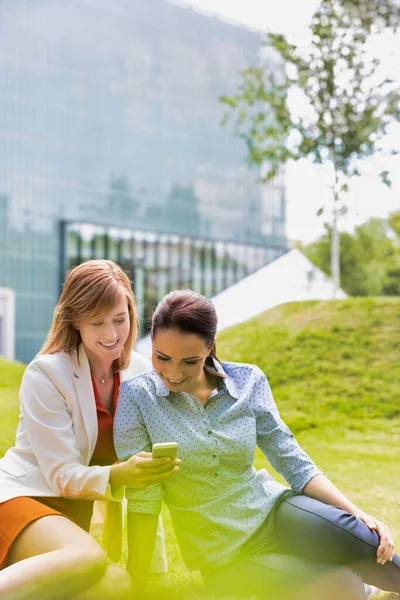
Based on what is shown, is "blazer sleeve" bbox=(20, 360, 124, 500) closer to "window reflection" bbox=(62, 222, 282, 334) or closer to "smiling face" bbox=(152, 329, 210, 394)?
"smiling face" bbox=(152, 329, 210, 394)

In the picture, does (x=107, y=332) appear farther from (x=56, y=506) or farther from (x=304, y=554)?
(x=304, y=554)

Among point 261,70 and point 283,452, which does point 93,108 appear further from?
point 283,452

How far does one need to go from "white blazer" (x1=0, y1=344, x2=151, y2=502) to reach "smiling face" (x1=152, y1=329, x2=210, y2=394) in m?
0.26

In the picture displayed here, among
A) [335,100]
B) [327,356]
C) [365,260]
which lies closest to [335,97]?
[335,100]

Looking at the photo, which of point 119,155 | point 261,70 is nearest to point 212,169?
point 119,155

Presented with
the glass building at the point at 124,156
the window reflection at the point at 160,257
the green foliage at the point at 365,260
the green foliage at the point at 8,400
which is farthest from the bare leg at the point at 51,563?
the green foliage at the point at 365,260

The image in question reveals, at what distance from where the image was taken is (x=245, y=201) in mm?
32719

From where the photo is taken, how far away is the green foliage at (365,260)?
3156 cm

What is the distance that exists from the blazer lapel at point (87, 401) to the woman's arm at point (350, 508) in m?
0.60

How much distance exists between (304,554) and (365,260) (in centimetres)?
3104

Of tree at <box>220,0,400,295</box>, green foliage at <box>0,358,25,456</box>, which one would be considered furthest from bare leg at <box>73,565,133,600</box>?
tree at <box>220,0,400,295</box>

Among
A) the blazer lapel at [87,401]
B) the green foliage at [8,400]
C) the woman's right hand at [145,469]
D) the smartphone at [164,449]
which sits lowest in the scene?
the green foliage at [8,400]

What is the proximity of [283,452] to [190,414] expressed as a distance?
0.29 metres

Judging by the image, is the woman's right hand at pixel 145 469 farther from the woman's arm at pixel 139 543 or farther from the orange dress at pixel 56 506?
the orange dress at pixel 56 506
